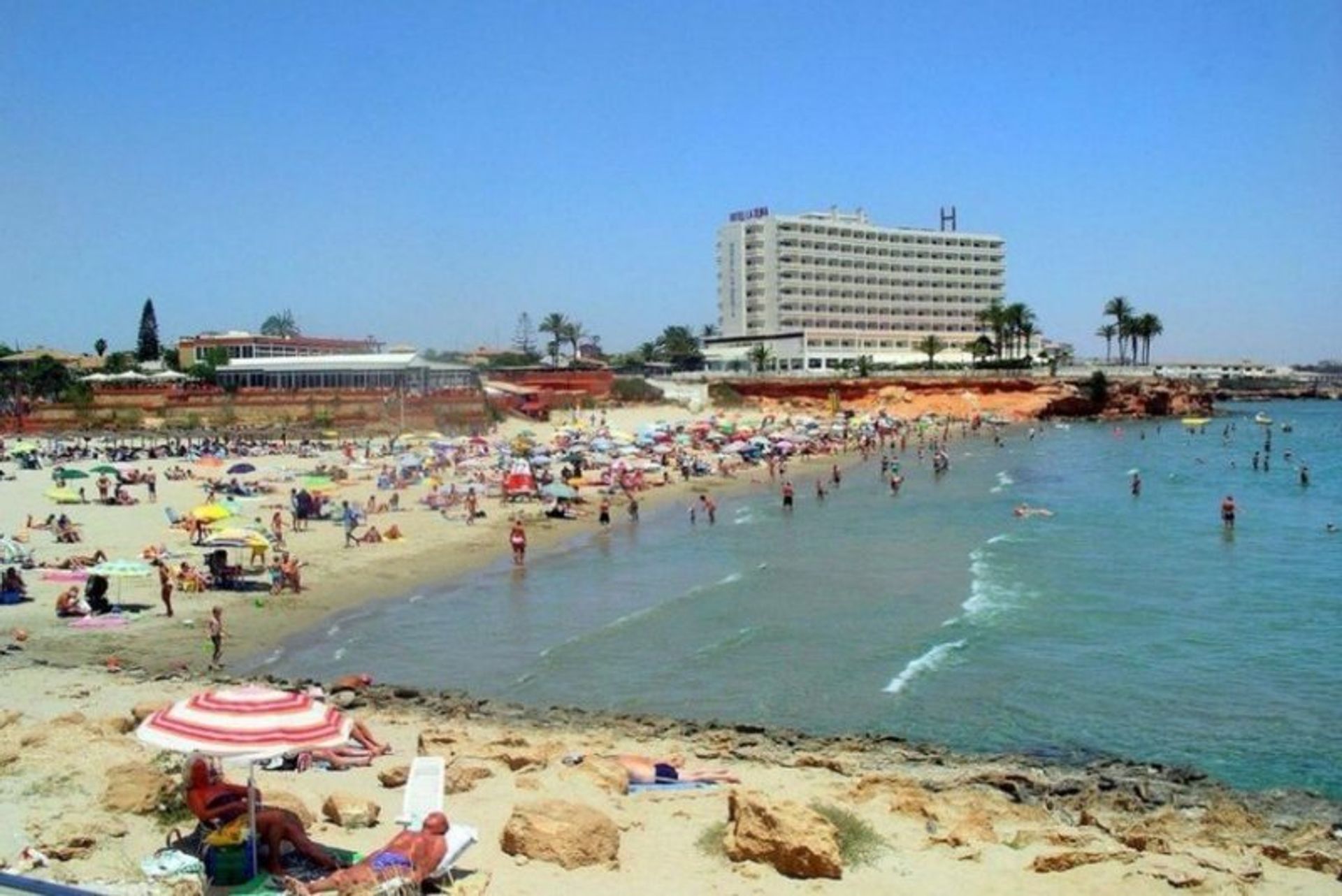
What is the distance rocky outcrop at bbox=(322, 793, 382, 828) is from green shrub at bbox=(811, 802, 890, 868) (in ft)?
13.0

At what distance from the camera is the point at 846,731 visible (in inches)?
613

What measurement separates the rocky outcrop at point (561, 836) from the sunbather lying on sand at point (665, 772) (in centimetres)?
217

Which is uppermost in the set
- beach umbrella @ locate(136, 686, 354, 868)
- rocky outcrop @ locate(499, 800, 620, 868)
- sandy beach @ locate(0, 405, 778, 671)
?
Result: beach umbrella @ locate(136, 686, 354, 868)

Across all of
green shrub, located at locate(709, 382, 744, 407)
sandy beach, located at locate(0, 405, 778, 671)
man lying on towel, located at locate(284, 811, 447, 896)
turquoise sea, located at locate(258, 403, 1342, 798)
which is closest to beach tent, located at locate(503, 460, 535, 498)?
sandy beach, located at locate(0, 405, 778, 671)

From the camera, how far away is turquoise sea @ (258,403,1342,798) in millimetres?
16234

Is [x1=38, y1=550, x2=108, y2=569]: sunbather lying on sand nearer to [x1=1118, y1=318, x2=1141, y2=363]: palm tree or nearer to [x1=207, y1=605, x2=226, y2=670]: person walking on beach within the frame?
[x1=207, y1=605, x2=226, y2=670]: person walking on beach

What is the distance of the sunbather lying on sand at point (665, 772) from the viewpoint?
1241 cm

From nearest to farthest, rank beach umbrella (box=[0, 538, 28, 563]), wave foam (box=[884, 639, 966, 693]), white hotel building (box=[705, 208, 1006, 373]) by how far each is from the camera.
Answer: wave foam (box=[884, 639, 966, 693]), beach umbrella (box=[0, 538, 28, 563]), white hotel building (box=[705, 208, 1006, 373])

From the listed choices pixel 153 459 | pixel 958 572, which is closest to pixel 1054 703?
pixel 958 572

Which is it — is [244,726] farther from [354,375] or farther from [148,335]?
[148,335]

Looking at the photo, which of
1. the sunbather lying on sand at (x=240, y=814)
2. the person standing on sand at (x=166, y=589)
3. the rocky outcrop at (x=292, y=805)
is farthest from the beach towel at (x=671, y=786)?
the person standing on sand at (x=166, y=589)

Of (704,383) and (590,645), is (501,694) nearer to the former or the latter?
(590,645)

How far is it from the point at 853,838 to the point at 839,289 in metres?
133

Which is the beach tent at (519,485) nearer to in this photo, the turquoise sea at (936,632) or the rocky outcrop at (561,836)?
the turquoise sea at (936,632)
